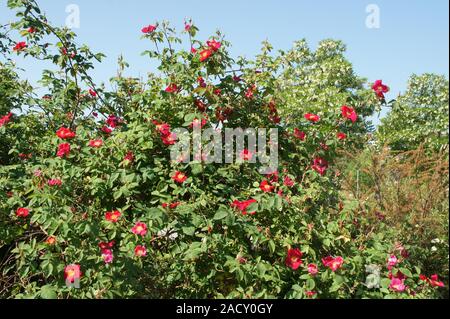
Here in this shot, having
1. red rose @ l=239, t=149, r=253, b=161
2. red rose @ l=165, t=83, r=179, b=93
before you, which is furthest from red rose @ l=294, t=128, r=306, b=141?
red rose @ l=165, t=83, r=179, b=93

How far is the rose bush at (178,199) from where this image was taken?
2268mm

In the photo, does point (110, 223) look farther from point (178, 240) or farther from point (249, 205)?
point (249, 205)

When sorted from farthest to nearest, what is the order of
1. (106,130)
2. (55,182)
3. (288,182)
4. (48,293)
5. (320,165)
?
1. (106,130)
2. (320,165)
3. (288,182)
4. (55,182)
5. (48,293)

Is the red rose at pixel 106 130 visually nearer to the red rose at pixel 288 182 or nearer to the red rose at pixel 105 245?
the red rose at pixel 105 245

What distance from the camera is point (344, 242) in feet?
8.20

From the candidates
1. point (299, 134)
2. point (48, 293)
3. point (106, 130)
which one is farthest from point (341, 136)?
point (48, 293)

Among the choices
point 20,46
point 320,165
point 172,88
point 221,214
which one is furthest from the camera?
point 20,46

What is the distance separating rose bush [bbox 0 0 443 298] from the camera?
7.44 ft

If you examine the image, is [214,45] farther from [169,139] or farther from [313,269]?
[313,269]

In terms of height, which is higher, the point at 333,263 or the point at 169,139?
the point at 169,139

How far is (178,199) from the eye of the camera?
257cm

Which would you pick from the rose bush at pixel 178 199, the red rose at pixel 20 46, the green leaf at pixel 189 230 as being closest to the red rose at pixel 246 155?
the rose bush at pixel 178 199

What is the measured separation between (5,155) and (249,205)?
214cm
